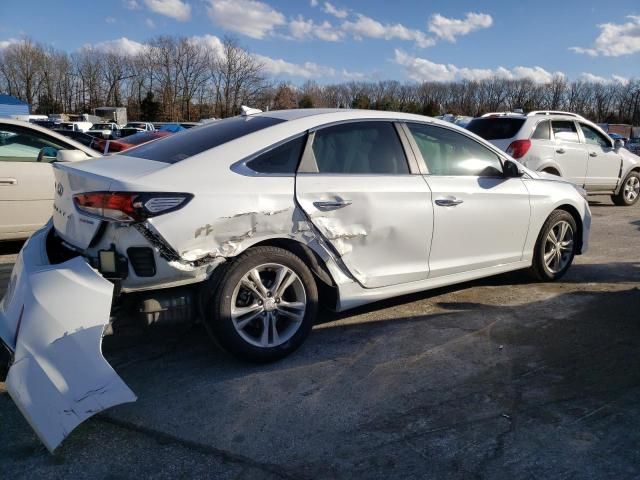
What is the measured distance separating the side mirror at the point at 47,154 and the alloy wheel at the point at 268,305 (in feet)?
13.4

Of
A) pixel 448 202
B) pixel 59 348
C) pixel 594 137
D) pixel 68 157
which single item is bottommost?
pixel 59 348

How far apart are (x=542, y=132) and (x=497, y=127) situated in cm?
76

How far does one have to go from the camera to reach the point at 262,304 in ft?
11.5

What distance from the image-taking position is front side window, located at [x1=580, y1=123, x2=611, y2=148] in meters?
10.6

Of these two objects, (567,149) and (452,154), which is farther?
(567,149)

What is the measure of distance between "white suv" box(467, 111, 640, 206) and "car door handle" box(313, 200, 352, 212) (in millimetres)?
6540

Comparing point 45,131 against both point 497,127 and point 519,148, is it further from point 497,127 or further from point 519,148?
point 497,127

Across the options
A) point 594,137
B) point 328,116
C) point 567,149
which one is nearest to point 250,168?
point 328,116

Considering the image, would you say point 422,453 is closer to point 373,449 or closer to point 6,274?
point 373,449

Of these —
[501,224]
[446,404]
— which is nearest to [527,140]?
[501,224]

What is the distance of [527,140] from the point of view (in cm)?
949

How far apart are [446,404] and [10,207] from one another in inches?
207

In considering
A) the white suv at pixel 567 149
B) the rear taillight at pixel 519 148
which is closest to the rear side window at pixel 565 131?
the white suv at pixel 567 149

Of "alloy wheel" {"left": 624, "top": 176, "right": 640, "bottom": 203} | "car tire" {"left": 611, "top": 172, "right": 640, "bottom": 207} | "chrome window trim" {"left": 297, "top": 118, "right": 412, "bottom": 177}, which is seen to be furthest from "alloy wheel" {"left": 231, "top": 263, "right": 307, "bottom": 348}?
"alloy wheel" {"left": 624, "top": 176, "right": 640, "bottom": 203}
